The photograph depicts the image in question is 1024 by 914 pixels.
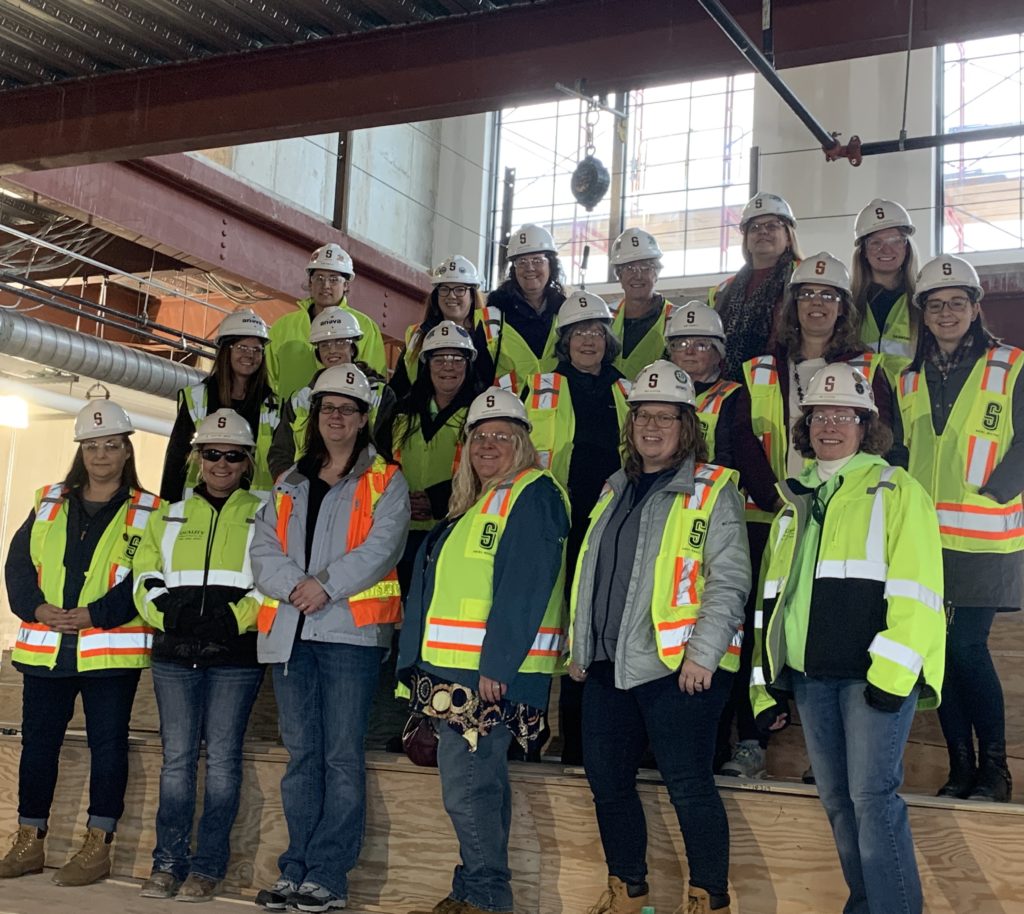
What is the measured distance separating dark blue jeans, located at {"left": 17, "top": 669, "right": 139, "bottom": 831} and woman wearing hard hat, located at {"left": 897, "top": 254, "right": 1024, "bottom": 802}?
3.29m

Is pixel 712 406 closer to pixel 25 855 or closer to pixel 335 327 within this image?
pixel 335 327

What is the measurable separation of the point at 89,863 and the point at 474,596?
214cm

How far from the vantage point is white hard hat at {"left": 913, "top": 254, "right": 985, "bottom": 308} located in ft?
15.6

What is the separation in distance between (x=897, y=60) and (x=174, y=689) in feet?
37.2

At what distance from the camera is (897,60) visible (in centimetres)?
1371

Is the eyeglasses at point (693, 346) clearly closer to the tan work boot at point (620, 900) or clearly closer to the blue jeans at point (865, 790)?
the blue jeans at point (865, 790)

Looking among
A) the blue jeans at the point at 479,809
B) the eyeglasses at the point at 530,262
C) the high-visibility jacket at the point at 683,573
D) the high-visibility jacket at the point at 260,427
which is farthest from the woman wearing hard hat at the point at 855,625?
the high-visibility jacket at the point at 260,427

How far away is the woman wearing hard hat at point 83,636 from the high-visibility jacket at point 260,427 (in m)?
0.45

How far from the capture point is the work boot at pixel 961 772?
4402mm

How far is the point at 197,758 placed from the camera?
17.3ft

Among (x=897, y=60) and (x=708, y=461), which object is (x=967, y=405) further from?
(x=897, y=60)

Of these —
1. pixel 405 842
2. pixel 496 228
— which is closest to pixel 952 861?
pixel 405 842

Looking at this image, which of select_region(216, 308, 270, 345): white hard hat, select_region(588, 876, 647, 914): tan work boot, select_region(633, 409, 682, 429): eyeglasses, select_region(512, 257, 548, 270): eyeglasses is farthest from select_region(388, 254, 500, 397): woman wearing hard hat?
select_region(588, 876, 647, 914): tan work boot

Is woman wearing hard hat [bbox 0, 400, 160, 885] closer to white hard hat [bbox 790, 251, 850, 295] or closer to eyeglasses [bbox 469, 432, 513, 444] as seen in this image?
eyeglasses [bbox 469, 432, 513, 444]
